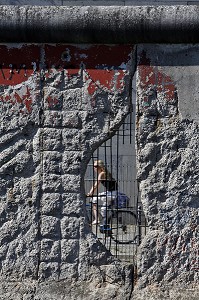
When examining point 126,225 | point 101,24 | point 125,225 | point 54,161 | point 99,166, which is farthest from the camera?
point 126,225

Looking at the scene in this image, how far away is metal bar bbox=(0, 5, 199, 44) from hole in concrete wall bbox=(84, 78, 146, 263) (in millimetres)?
401

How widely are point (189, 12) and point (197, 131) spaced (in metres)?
0.82

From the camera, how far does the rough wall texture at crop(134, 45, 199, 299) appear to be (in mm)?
5785

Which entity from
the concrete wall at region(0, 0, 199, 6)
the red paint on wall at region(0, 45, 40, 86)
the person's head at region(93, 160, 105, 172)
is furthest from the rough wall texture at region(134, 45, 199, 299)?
the concrete wall at region(0, 0, 199, 6)

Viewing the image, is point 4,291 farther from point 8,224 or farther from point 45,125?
point 45,125

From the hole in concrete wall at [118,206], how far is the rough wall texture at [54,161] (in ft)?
0.65

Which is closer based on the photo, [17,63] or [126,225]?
[17,63]

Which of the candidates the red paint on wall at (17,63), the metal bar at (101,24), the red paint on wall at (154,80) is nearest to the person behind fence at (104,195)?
the red paint on wall at (154,80)

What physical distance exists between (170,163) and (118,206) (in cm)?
204

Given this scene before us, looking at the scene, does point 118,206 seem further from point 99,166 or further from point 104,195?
point 104,195

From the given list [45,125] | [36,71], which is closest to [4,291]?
→ [45,125]

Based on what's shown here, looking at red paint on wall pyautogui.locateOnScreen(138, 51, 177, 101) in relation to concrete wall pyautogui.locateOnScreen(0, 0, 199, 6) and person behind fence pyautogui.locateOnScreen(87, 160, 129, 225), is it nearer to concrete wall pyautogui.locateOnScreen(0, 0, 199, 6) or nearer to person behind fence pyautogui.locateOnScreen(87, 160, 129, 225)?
person behind fence pyautogui.locateOnScreen(87, 160, 129, 225)

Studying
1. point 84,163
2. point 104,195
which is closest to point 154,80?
point 84,163

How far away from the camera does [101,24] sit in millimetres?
5781
